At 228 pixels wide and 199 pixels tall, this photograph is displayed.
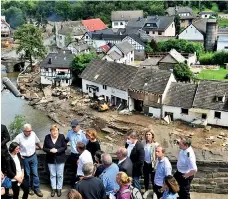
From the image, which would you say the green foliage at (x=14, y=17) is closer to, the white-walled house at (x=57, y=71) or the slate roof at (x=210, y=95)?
the white-walled house at (x=57, y=71)

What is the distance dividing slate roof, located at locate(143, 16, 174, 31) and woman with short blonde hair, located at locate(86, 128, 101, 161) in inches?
2134

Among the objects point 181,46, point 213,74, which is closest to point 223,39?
point 181,46

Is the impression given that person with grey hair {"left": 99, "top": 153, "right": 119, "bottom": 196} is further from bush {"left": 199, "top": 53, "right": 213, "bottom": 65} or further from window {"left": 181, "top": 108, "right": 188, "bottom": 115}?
bush {"left": 199, "top": 53, "right": 213, "bottom": 65}

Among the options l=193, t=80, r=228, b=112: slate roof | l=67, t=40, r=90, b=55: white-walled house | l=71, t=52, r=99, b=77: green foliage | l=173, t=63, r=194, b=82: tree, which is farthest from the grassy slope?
l=67, t=40, r=90, b=55: white-walled house

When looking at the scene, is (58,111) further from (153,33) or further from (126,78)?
(153,33)

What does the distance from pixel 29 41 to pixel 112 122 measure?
20.3m

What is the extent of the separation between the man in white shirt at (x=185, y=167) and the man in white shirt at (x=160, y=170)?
239 mm

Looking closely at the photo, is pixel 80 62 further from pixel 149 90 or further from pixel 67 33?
pixel 67 33

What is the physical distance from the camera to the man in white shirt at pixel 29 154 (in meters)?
7.23

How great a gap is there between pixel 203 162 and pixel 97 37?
49.2 meters

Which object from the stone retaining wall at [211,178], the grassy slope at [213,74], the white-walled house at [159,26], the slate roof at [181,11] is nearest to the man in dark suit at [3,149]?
the stone retaining wall at [211,178]

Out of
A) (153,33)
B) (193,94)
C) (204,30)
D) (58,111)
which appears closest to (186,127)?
(193,94)

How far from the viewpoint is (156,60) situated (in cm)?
4291

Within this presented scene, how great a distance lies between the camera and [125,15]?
238 ft
